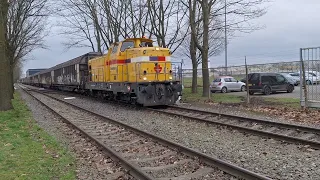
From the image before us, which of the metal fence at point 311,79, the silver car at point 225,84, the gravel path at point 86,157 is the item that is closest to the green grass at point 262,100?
the metal fence at point 311,79

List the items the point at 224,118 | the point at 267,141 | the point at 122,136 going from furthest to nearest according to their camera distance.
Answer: the point at 224,118, the point at 122,136, the point at 267,141

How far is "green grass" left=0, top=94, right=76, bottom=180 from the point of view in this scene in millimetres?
6004

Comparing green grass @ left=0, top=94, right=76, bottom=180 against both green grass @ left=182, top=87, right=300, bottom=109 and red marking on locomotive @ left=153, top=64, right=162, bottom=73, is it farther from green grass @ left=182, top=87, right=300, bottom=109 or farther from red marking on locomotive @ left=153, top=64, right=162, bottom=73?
green grass @ left=182, top=87, right=300, bottom=109

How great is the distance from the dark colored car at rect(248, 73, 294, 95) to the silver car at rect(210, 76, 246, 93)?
4749 millimetres

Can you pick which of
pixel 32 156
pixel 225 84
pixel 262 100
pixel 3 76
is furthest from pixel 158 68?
pixel 225 84

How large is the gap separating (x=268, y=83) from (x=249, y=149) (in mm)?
18275

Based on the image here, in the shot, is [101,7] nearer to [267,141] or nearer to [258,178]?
[267,141]

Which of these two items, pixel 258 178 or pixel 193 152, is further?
pixel 193 152

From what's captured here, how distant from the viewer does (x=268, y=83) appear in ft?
80.4

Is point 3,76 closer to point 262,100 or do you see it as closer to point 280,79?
point 262,100

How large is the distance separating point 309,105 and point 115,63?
981cm

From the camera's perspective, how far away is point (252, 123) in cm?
1083

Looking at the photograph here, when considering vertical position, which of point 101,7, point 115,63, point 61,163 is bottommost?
point 61,163

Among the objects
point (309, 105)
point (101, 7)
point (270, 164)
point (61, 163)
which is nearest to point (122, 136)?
point (61, 163)
